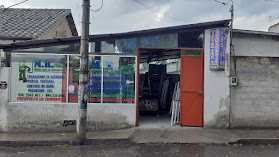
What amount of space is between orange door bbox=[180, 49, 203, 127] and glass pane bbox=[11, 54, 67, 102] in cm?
423

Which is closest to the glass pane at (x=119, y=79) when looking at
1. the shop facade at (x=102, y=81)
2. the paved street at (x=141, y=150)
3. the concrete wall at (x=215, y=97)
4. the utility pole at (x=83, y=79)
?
the shop facade at (x=102, y=81)

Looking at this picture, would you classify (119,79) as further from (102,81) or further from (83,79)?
(83,79)

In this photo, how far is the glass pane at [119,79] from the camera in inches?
308

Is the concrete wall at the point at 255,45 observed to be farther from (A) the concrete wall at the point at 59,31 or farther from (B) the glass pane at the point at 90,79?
(A) the concrete wall at the point at 59,31

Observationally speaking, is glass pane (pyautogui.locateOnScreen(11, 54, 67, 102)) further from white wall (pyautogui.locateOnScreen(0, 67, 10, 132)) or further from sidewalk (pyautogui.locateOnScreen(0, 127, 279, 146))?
sidewalk (pyautogui.locateOnScreen(0, 127, 279, 146))

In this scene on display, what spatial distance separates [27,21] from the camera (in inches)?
487

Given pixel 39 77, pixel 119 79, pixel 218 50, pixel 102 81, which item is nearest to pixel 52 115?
pixel 39 77

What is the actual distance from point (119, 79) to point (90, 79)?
1.00 metres

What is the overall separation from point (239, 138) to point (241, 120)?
4.22 feet

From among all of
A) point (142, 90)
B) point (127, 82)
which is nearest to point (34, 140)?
point (127, 82)

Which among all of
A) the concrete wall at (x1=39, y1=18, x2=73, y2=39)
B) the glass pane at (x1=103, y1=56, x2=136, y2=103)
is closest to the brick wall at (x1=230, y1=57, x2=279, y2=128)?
the glass pane at (x1=103, y1=56, x2=136, y2=103)

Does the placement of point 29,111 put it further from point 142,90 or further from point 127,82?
point 142,90

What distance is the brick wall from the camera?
310 inches

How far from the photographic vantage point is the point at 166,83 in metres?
12.2
